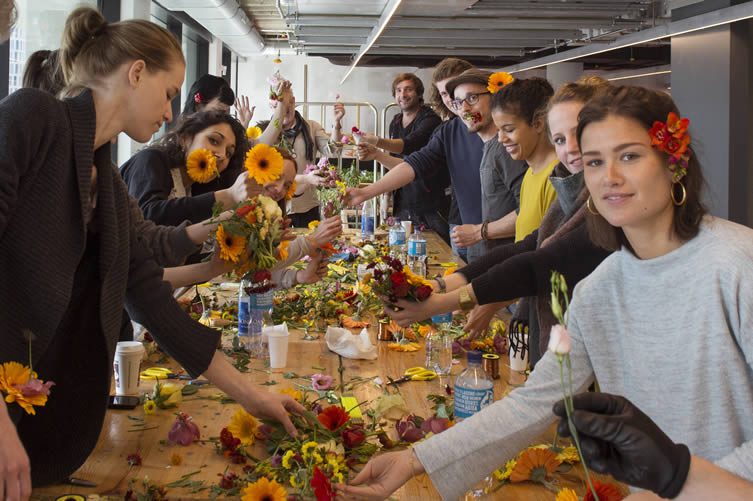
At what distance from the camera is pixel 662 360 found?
1543 millimetres

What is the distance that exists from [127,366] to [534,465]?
1196 mm

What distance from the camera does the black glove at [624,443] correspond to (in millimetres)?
1007

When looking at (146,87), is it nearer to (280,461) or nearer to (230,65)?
(280,461)

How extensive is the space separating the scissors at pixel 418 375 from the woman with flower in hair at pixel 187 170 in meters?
1.36

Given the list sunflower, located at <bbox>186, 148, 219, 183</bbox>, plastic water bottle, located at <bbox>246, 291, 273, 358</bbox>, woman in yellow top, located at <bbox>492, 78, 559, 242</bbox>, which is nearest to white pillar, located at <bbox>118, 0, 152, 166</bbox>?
sunflower, located at <bbox>186, 148, 219, 183</bbox>

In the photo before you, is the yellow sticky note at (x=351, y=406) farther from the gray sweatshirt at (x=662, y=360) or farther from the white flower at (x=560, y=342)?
the white flower at (x=560, y=342)

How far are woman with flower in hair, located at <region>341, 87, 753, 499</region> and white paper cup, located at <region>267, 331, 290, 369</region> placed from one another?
104 cm

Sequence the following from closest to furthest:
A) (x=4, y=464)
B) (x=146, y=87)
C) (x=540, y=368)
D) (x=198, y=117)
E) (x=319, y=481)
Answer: (x=4, y=464)
(x=319, y=481)
(x=540, y=368)
(x=146, y=87)
(x=198, y=117)

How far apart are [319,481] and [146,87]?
1.08 metres

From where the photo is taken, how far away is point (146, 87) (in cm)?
206

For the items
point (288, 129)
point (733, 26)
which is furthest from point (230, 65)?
point (733, 26)

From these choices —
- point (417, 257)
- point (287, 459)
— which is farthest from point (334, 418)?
point (417, 257)

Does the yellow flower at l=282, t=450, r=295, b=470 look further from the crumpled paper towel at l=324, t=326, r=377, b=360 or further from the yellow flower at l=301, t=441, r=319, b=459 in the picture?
the crumpled paper towel at l=324, t=326, r=377, b=360

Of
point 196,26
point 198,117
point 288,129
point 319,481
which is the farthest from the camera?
point 196,26
